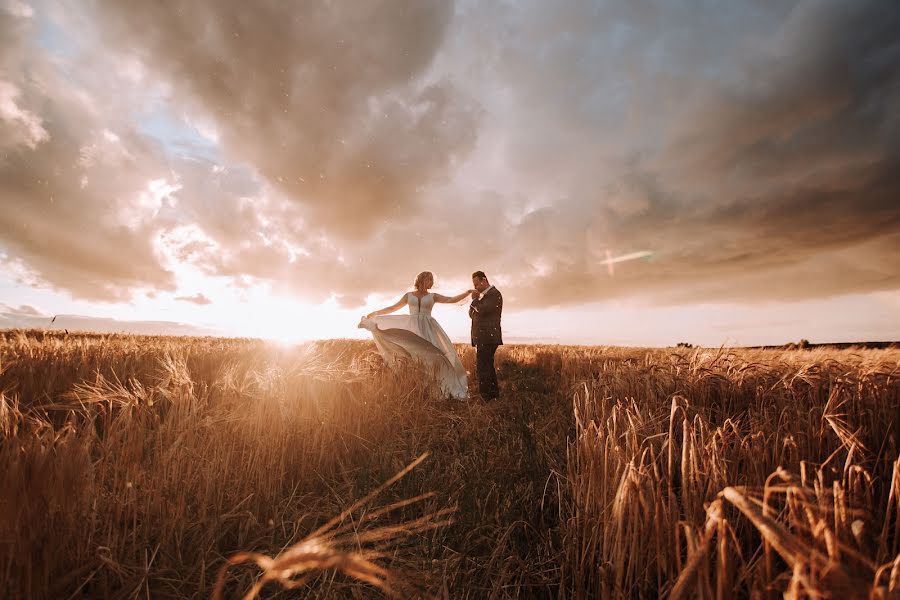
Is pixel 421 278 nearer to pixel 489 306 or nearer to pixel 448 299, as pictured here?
pixel 448 299

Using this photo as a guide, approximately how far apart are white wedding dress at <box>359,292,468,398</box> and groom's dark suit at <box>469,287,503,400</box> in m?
0.57

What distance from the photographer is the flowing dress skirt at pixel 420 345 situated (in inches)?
312

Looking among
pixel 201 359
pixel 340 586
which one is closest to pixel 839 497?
pixel 340 586

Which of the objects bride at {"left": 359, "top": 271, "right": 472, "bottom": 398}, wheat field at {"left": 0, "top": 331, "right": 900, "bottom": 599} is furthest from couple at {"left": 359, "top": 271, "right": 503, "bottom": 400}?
wheat field at {"left": 0, "top": 331, "right": 900, "bottom": 599}

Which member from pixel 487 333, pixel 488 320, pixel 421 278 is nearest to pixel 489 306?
pixel 488 320

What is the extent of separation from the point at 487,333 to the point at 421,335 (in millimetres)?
1461

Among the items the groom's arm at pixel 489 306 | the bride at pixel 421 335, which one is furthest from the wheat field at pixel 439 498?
the groom's arm at pixel 489 306

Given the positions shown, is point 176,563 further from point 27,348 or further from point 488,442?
point 27,348

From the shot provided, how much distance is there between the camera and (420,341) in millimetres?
7941

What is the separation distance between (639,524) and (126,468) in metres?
2.82

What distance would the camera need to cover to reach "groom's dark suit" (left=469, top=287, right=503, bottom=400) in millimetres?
7934

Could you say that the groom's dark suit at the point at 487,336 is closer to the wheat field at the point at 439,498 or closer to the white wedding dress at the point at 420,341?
the white wedding dress at the point at 420,341

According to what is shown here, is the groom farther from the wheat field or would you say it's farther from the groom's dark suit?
the wheat field

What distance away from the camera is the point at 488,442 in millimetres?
4496
